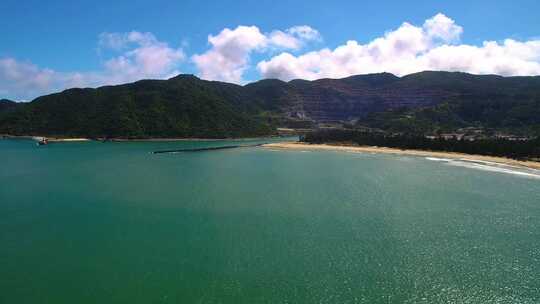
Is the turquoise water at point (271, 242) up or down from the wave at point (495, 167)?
down

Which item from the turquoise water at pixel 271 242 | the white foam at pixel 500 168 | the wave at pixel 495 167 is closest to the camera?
the turquoise water at pixel 271 242

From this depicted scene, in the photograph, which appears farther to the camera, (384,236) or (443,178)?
(443,178)

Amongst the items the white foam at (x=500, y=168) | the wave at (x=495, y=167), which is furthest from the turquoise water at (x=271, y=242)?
the wave at (x=495, y=167)

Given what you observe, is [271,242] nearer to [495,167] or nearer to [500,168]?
[500,168]

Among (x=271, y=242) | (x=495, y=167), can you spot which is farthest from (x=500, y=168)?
(x=271, y=242)

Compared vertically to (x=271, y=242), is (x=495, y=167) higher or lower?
higher

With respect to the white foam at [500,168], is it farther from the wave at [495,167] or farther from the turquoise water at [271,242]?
the turquoise water at [271,242]

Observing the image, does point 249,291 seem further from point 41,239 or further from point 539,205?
point 539,205

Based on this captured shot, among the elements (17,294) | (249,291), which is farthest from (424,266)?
(17,294)
